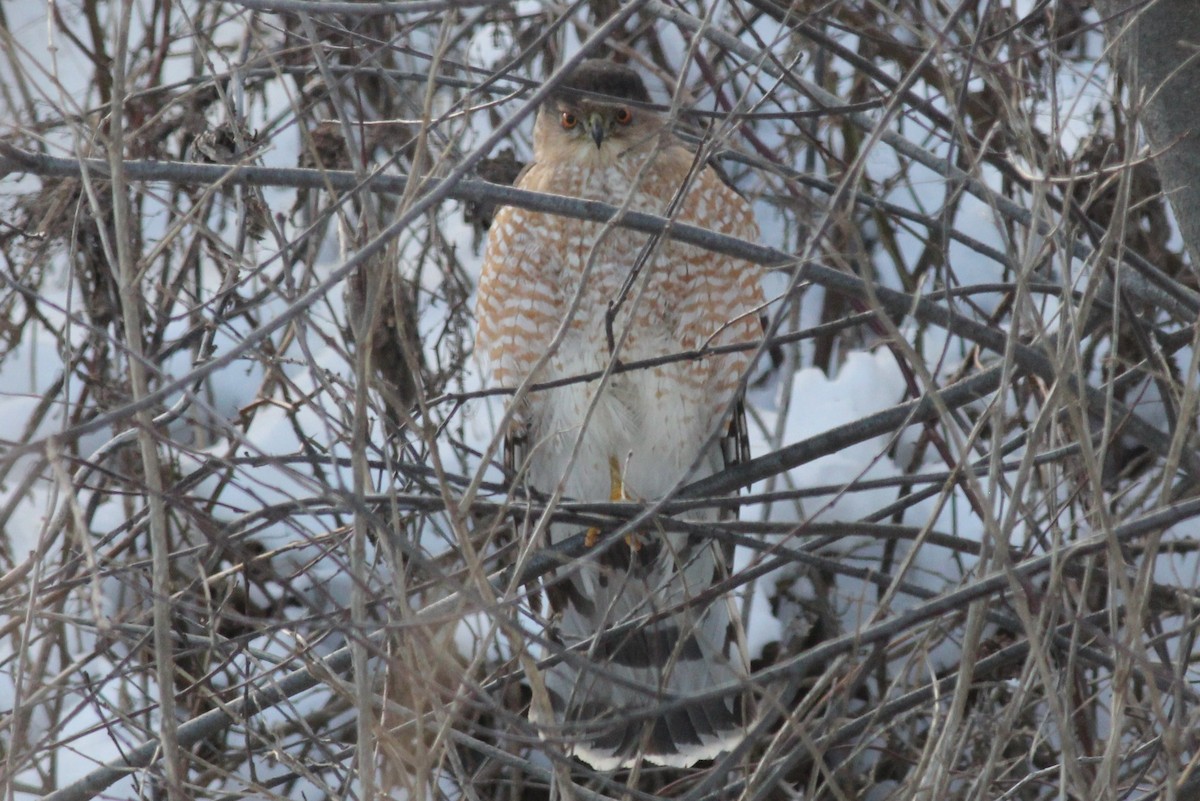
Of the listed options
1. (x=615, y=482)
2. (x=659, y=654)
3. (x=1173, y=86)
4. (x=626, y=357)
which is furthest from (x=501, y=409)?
(x=1173, y=86)

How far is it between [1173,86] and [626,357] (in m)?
1.71

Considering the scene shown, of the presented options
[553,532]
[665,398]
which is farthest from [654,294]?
[553,532]

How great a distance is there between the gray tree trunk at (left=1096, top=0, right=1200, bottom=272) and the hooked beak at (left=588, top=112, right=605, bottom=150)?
1.57 m

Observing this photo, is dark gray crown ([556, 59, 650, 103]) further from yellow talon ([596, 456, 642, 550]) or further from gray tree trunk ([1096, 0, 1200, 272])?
gray tree trunk ([1096, 0, 1200, 272])

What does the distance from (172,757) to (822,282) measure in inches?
53.1

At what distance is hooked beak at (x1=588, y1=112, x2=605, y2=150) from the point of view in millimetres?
4023

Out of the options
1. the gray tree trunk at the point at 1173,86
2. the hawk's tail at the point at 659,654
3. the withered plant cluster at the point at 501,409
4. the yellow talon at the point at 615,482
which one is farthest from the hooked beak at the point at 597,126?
the gray tree trunk at the point at 1173,86

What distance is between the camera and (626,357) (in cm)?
400

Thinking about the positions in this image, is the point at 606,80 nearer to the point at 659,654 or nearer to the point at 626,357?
the point at 626,357

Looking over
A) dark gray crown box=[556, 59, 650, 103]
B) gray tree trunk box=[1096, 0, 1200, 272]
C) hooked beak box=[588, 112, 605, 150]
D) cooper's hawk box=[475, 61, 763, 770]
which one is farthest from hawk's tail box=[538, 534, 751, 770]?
gray tree trunk box=[1096, 0, 1200, 272]

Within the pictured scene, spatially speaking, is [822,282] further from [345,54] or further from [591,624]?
[345,54]

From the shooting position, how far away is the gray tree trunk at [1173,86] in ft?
9.27

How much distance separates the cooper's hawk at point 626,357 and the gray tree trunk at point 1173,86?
1.33 meters

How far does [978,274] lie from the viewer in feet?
19.1
